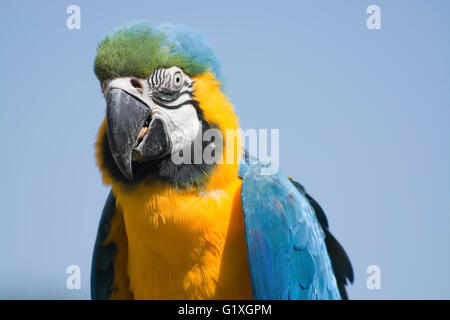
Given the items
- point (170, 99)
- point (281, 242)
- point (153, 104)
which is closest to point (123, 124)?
point (153, 104)

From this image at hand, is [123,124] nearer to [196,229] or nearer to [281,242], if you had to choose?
[196,229]

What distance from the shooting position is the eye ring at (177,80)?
122 inches

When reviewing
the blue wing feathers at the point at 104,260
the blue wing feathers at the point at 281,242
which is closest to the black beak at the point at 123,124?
the blue wing feathers at the point at 281,242

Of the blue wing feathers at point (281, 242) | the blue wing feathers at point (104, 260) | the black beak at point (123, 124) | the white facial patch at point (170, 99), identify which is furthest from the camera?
the blue wing feathers at point (104, 260)

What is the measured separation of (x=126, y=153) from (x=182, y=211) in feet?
1.69

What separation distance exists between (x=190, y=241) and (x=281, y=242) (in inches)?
26.5

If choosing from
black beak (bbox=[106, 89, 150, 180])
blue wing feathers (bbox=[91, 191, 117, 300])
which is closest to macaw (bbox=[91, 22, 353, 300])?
black beak (bbox=[106, 89, 150, 180])

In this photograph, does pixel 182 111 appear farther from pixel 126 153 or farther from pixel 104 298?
pixel 104 298

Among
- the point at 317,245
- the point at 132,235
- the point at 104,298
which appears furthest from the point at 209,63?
the point at 104,298

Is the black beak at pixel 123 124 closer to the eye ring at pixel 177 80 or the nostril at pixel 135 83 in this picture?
the nostril at pixel 135 83

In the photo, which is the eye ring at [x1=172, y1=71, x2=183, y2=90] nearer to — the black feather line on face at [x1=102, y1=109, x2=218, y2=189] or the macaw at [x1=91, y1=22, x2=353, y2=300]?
the macaw at [x1=91, y1=22, x2=353, y2=300]

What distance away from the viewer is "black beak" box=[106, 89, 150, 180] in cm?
294

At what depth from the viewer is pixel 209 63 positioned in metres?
3.32

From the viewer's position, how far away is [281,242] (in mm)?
3373
